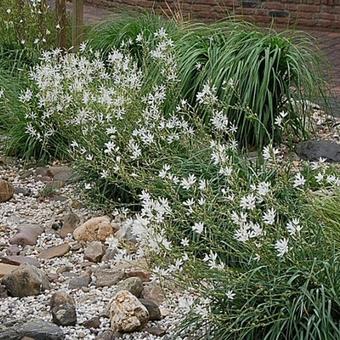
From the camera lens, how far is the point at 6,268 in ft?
13.5

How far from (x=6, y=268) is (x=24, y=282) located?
32 cm

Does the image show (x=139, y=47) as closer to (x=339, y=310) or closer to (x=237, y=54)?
(x=237, y=54)

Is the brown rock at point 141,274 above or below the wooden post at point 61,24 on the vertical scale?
below

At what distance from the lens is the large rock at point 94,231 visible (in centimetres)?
452

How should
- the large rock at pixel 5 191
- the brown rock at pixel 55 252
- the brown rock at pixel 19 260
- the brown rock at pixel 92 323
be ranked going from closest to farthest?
the brown rock at pixel 92 323 < the brown rock at pixel 19 260 < the brown rock at pixel 55 252 < the large rock at pixel 5 191

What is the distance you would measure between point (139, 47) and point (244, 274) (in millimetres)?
3913

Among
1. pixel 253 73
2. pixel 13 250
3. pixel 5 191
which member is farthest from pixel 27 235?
pixel 253 73

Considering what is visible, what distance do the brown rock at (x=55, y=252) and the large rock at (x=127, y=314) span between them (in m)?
0.96

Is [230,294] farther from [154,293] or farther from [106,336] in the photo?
[154,293]

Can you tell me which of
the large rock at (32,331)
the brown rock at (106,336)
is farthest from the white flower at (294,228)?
the large rock at (32,331)

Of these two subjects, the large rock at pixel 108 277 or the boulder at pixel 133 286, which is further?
the large rock at pixel 108 277

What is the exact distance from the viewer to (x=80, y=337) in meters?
3.45

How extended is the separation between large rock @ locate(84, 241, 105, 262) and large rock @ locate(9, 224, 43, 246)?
354mm

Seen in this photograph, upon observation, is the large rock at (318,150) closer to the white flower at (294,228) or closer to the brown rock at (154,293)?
the brown rock at (154,293)
